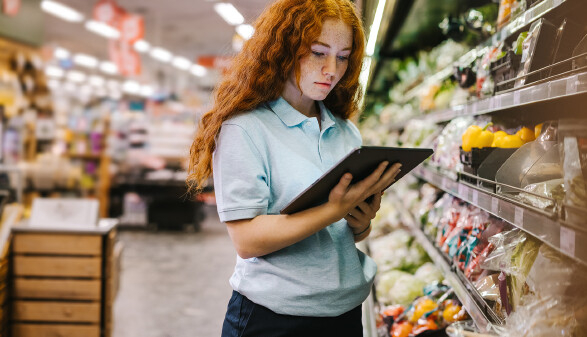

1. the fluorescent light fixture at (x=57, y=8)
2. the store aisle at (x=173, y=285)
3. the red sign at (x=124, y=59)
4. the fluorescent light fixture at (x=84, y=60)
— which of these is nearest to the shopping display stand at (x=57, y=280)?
the store aisle at (x=173, y=285)

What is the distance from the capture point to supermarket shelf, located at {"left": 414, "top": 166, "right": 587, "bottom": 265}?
2.75 feet

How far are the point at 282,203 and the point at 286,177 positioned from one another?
0.24ft

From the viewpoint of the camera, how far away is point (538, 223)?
101 centimetres

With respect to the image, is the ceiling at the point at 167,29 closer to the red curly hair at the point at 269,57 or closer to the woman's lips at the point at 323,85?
the red curly hair at the point at 269,57

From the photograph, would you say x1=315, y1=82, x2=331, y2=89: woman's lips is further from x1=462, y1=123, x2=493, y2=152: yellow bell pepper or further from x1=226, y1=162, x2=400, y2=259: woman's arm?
x1=462, y1=123, x2=493, y2=152: yellow bell pepper

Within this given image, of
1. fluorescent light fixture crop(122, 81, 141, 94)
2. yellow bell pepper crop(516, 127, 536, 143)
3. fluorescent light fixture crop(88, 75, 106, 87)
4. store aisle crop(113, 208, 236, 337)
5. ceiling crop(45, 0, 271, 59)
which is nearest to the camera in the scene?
yellow bell pepper crop(516, 127, 536, 143)

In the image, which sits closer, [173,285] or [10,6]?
[173,285]

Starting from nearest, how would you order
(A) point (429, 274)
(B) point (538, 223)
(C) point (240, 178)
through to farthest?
(B) point (538, 223) < (C) point (240, 178) < (A) point (429, 274)

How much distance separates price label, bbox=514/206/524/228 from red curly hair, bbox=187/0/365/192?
2.13 ft

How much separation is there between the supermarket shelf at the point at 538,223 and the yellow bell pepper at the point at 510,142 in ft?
0.60

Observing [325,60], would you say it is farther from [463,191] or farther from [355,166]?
[463,191]

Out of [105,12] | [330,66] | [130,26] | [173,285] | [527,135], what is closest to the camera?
[330,66]

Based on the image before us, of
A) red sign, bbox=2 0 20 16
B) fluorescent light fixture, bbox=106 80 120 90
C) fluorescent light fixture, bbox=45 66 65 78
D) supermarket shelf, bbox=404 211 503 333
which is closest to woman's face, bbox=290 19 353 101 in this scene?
supermarket shelf, bbox=404 211 503 333

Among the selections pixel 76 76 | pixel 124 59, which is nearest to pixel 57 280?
pixel 124 59
